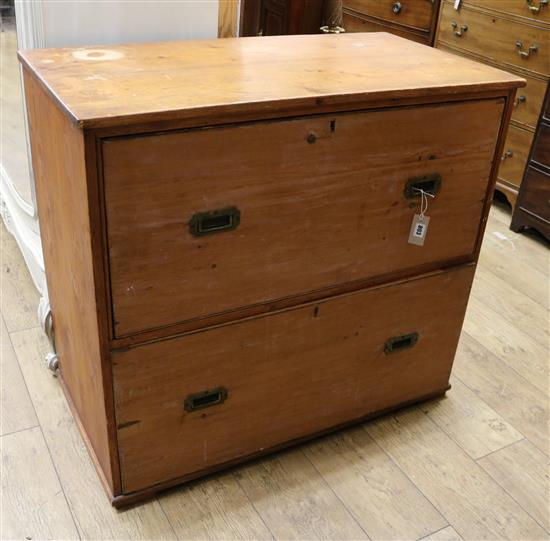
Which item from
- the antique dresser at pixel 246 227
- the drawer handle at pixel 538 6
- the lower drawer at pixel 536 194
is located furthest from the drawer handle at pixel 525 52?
the antique dresser at pixel 246 227

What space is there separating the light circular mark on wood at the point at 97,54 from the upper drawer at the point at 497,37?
1668 mm

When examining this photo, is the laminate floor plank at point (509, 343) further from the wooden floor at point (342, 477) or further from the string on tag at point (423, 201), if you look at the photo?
the string on tag at point (423, 201)

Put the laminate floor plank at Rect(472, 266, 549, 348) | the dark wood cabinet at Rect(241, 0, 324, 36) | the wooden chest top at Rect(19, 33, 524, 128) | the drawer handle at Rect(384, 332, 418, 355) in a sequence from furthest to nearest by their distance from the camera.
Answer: the dark wood cabinet at Rect(241, 0, 324, 36) → the laminate floor plank at Rect(472, 266, 549, 348) → the drawer handle at Rect(384, 332, 418, 355) → the wooden chest top at Rect(19, 33, 524, 128)

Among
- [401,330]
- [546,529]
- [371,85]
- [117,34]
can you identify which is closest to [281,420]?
[401,330]

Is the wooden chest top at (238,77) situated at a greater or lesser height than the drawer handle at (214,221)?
greater

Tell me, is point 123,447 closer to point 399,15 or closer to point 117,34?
point 117,34

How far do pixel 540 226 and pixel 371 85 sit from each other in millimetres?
1472

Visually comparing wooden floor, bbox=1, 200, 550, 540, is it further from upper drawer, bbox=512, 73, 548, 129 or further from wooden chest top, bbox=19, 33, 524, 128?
upper drawer, bbox=512, 73, 548, 129

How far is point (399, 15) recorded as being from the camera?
3131 mm

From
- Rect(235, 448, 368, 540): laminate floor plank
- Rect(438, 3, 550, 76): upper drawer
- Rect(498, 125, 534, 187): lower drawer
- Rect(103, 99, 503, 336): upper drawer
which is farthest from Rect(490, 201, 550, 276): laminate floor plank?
Rect(235, 448, 368, 540): laminate floor plank

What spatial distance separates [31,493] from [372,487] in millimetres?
712

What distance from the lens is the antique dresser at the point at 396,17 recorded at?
2932 mm

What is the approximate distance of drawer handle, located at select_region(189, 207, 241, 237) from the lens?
1130 mm

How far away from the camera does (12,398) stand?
64.1 inches
